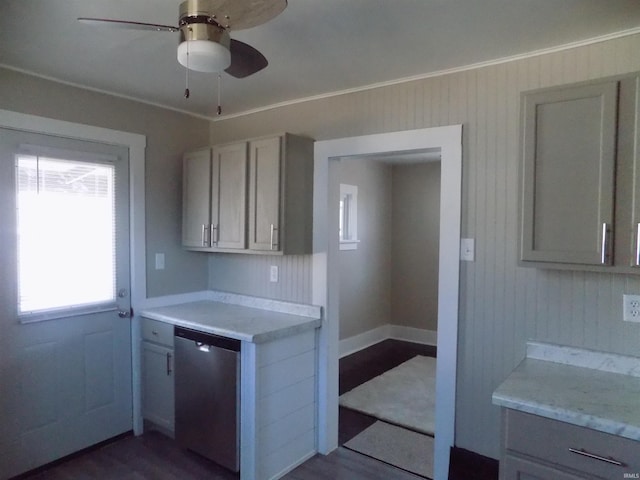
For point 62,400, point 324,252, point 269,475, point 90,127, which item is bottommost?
point 269,475

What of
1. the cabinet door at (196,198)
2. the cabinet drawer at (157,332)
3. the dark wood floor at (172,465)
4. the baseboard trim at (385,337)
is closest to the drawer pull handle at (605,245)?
the dark wood floor at (172,465)

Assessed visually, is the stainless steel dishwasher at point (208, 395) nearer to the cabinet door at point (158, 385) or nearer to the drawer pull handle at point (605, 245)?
the cabinet door at point (158, 385)

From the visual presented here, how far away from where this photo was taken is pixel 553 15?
1777 mm

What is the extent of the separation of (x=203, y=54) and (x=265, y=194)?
139 centimetres

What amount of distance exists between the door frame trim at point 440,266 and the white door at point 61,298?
4.69 feet

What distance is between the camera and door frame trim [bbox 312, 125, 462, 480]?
7.87ft

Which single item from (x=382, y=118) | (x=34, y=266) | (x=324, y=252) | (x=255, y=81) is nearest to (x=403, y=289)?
(x=324, y=252)

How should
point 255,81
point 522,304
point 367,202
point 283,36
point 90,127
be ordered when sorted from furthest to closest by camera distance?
point 367,202, point 90,127, point 255,81, point 522,304, point 283,36

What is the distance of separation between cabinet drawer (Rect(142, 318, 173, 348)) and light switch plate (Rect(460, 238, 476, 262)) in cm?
197

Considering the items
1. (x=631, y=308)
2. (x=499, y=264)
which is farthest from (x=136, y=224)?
(x=631, y=308)

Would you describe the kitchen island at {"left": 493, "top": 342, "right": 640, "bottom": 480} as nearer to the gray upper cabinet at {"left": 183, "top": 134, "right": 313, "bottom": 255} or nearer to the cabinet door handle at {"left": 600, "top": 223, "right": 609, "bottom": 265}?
the cabinet door handle at {"left": 600, "top": 223, "right": 609, "bottom": 265}

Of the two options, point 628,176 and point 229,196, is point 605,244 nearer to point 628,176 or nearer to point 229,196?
point 628,176

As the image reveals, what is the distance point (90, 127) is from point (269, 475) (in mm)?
2539

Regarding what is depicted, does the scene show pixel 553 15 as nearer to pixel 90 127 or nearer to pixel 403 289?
pixel 90 127
